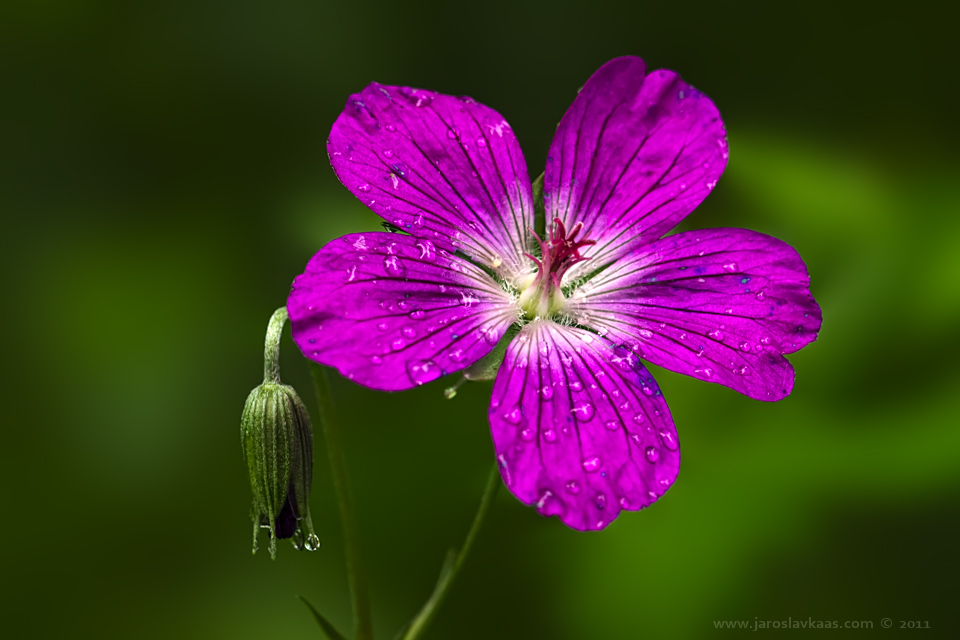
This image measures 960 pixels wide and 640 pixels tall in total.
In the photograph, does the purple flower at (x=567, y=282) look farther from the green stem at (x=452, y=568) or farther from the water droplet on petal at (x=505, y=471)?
the green stem at (x=452, y=568)

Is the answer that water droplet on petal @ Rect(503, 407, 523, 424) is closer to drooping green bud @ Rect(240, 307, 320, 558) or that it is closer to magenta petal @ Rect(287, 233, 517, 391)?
magenta petal @ Rect(287, 233, 517, 391)

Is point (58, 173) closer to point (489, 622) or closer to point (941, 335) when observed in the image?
point (489, 622)

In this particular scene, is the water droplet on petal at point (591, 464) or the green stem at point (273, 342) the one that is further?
the green stem at point (273, 342)

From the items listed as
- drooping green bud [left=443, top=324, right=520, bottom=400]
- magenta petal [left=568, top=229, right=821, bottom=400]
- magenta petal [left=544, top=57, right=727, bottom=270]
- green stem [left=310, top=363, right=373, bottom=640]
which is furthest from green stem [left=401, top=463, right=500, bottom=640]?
magenta petal [left=544, top=57, right=727, bottom=270]

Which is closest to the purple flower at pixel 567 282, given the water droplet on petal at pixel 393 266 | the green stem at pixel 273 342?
the water droplet on petal at pixel 393 266

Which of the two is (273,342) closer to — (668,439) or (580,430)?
(580,430)

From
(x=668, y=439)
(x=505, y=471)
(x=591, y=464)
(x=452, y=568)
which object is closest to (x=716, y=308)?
(x=668, y=439)
